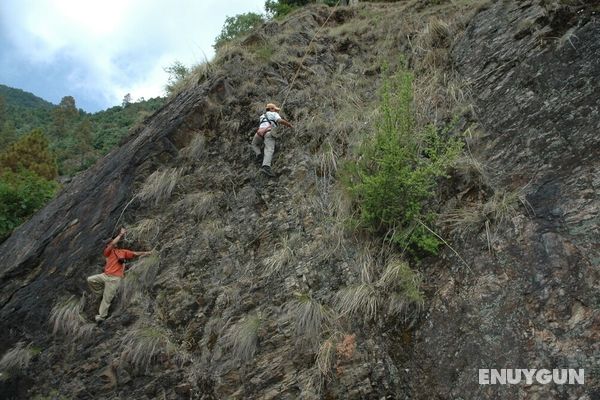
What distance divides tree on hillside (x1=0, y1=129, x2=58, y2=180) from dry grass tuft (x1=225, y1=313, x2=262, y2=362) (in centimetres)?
1706

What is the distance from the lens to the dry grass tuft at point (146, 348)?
5.66 m

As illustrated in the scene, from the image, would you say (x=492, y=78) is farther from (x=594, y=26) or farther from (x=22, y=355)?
(x=22, y=355)

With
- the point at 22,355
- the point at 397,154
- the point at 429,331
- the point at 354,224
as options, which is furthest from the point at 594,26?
the point at 22,355

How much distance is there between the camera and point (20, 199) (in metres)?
12.6

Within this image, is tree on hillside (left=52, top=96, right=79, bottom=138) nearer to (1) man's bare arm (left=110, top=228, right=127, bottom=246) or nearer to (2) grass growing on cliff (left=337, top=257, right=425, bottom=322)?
(1) man's bare arm (left=110, top=228, right=127, bottom=246)

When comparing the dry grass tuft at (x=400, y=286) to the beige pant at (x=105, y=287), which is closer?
the dry grass tuft at (x=400, y=286)

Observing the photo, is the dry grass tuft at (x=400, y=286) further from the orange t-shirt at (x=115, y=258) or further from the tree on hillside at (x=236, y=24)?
the tree on hillside at (x=236, y=24)

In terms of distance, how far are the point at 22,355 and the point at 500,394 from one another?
234 inches

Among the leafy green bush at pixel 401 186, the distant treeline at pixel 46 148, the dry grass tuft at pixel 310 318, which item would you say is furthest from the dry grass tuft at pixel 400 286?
the distant treeline at pixel 46 148

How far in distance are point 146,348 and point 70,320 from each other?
1517 millimetres

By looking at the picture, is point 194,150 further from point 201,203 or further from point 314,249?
point 314,249

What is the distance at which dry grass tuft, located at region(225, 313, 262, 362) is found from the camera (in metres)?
5.17

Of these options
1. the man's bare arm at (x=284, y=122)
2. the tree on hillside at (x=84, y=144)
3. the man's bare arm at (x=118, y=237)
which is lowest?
the man's bare arm at (x=118, y=237)

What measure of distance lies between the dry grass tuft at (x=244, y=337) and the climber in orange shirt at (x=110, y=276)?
200 centimetres
